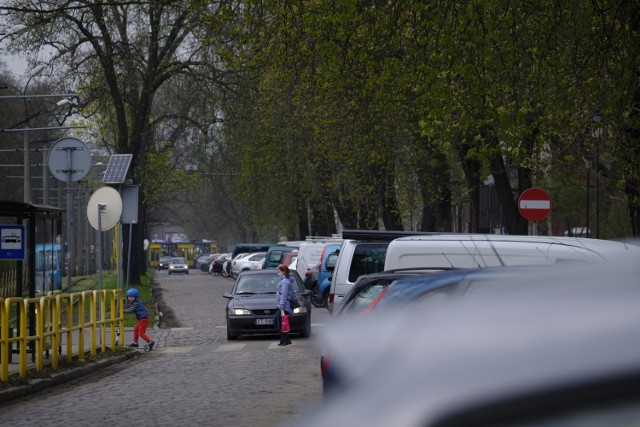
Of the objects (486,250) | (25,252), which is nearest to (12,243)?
(25,252)

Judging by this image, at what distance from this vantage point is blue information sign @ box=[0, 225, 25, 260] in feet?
60.1

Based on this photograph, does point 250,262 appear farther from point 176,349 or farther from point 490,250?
point 490,250

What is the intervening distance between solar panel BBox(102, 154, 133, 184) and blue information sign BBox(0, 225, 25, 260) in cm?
573

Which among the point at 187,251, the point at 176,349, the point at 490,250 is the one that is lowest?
the point at 176,349

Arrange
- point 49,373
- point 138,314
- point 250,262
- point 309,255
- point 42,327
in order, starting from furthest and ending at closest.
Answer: point 250,262
point 309,255
point 138,314
point 49,373
point 42,327

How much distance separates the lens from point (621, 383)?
1542 mm

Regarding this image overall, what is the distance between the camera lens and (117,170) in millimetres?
24922

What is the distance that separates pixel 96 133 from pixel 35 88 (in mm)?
17401

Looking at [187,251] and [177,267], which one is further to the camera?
[187,251]

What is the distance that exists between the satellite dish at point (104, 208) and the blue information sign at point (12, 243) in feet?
11.0

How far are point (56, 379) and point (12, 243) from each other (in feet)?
8.42

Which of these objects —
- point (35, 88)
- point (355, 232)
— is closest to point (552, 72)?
point (355, 232)

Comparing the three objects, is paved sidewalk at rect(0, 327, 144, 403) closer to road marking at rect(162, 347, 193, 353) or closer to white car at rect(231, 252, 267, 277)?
road marking at rect(162, 347, 193, 353)

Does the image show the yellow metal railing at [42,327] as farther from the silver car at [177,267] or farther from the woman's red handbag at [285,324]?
the silver car at [177,267]
